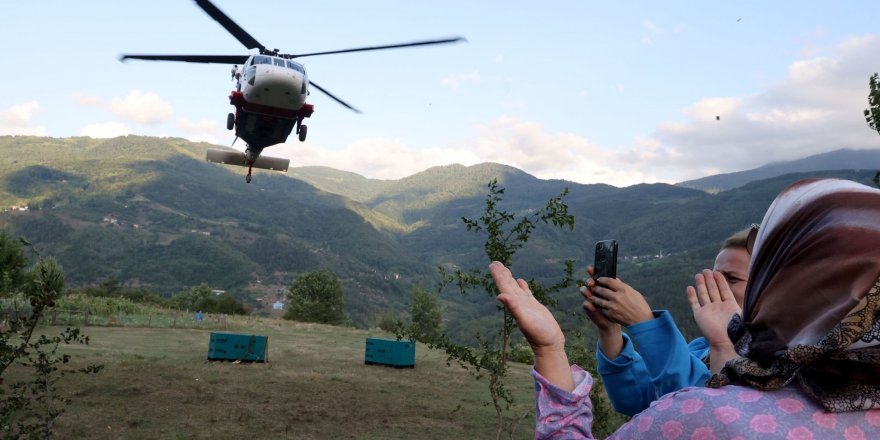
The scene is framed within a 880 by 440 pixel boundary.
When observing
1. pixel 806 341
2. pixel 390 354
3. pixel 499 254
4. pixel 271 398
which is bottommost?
pixel 390 354

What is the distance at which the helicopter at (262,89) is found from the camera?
47.3 feet

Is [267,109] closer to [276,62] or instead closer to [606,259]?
[276,62]

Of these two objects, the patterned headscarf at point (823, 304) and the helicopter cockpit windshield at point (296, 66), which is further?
the helicopter cockpit windshield at point (296, 66)

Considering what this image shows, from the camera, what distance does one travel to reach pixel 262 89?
14.6 meters

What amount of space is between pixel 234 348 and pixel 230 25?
567 inches

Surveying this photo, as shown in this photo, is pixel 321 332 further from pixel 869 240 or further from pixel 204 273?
pixel 204 273

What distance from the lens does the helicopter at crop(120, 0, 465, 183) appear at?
1441 centimetres

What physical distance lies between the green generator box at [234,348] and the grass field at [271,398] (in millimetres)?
571

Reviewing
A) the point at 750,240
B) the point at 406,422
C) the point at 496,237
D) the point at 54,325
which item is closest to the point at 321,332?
the point at 54,325

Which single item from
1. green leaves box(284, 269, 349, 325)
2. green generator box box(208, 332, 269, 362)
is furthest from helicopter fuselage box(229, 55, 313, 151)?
green leaves box(284, 269, 349, 325)

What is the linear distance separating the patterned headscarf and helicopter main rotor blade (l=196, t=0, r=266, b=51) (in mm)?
14929

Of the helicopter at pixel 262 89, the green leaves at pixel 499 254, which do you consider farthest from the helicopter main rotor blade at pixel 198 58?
the green leaves at pixel 499 254

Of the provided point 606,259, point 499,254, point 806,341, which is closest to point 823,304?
point 806,341

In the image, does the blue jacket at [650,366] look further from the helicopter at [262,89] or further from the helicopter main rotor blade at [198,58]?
the helicopter main rotor blade at [198,58]
